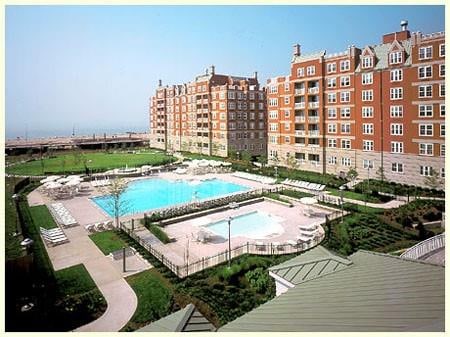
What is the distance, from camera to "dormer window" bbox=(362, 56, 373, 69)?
31.0m

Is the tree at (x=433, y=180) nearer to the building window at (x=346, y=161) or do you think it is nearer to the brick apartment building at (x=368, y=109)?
the brick apartment building at (x=368, y=109)

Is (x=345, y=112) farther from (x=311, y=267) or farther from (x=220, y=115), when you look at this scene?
(x=311, y=267)

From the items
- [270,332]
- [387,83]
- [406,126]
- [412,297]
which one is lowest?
[270,332]

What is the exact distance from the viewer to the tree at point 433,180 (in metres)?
24.6

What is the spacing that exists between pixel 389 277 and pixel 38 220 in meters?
20.7

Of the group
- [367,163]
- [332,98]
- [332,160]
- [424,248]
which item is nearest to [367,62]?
[332,98]

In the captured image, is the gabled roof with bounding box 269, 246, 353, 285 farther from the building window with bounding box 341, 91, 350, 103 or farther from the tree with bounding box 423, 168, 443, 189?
the building window with bounding box 341, 91, 350, 103

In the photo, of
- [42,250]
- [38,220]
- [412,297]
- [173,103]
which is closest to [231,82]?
[173,103]

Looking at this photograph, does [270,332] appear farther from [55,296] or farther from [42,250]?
[42,250]

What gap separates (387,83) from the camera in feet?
97.5

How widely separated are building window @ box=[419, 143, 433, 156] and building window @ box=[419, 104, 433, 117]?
231 cm

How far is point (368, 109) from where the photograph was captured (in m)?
31.5

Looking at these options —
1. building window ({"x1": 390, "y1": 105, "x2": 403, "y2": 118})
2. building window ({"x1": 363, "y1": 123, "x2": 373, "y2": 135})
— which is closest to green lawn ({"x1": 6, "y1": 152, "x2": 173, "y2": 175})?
building window ({"x1": 363, "y1": 123, "x2": 373, "y2": 135})

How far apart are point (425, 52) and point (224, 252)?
22.8 m
